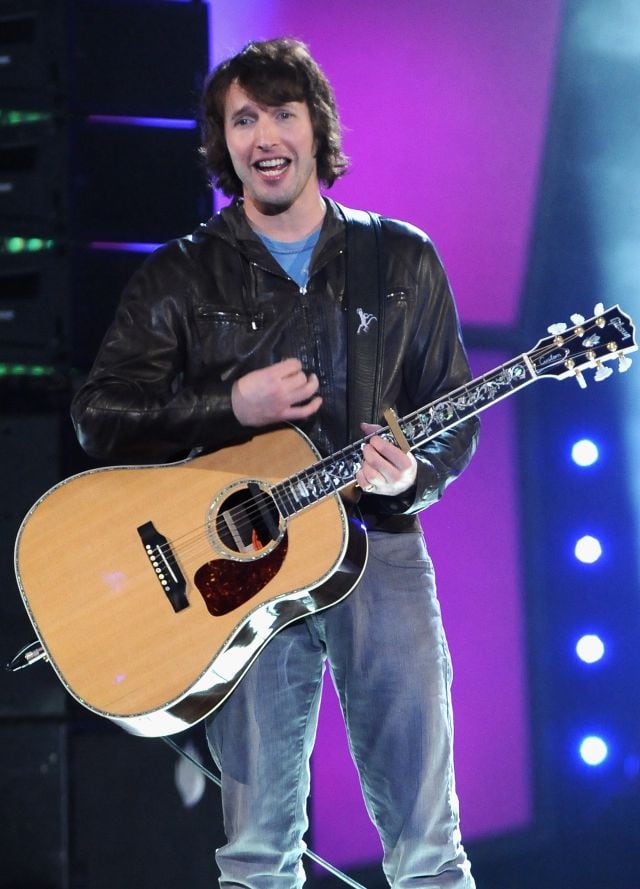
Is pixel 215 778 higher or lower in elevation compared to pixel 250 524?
lower

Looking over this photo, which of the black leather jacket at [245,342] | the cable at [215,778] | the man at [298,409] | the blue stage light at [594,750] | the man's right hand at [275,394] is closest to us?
the man's right hand at [275,394]

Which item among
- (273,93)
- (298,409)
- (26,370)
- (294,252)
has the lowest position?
(26,370)

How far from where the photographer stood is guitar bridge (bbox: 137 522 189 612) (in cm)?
241

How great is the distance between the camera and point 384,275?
2654 millimetres

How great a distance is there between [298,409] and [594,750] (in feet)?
5.64

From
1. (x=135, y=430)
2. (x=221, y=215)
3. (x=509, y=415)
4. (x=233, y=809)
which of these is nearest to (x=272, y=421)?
(x=135, y=430)

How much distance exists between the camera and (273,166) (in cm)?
264

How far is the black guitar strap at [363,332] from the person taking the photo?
2578mm

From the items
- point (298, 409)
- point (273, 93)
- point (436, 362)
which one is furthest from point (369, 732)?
point (273, 93)

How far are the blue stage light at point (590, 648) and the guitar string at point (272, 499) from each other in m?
1.36

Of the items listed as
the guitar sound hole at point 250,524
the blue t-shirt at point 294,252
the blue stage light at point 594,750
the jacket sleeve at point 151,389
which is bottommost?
the blue stage light at point 594,750

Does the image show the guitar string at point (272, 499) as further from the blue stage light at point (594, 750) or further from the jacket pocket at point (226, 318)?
the blue stage light at point (594, 750)

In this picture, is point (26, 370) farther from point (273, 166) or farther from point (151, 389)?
point (273, 166)

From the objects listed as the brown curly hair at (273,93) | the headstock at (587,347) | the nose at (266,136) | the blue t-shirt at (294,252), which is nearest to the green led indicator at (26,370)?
the brown curly hair at (273,93)
